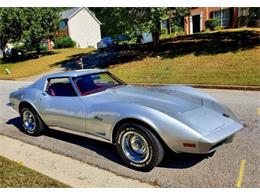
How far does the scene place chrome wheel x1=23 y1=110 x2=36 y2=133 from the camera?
607 centimetres

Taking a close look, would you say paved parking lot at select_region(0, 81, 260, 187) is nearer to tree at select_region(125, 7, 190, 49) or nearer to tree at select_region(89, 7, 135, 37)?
tree at select_region(125, 7, 190, 49)

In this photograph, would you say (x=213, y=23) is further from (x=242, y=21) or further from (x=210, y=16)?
(x=242, y=21)

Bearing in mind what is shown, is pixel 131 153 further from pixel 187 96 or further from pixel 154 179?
pixel 187 96

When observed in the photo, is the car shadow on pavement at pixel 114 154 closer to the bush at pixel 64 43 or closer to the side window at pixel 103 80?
the side window at pixel 103 80

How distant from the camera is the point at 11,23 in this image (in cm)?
3067

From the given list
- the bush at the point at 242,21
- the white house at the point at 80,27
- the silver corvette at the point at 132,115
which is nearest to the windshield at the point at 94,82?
the silver corvette at the point at 132,115

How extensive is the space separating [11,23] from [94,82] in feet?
94.5

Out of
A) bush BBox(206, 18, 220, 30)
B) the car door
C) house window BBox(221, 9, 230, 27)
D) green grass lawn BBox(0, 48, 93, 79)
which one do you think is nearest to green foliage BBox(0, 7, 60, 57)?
green grass lawn BBox(0, 48, 93, 79)

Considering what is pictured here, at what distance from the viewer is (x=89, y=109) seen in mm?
4723

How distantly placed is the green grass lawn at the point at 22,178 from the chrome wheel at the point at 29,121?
1587 millimetres

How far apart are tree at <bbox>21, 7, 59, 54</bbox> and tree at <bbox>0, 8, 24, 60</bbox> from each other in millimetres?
681

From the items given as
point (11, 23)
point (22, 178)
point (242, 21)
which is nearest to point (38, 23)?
point (11, 23)

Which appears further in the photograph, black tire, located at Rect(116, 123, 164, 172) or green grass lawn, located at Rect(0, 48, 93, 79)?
green grass lawn, located at Rect(0, 48, 93, 79)
